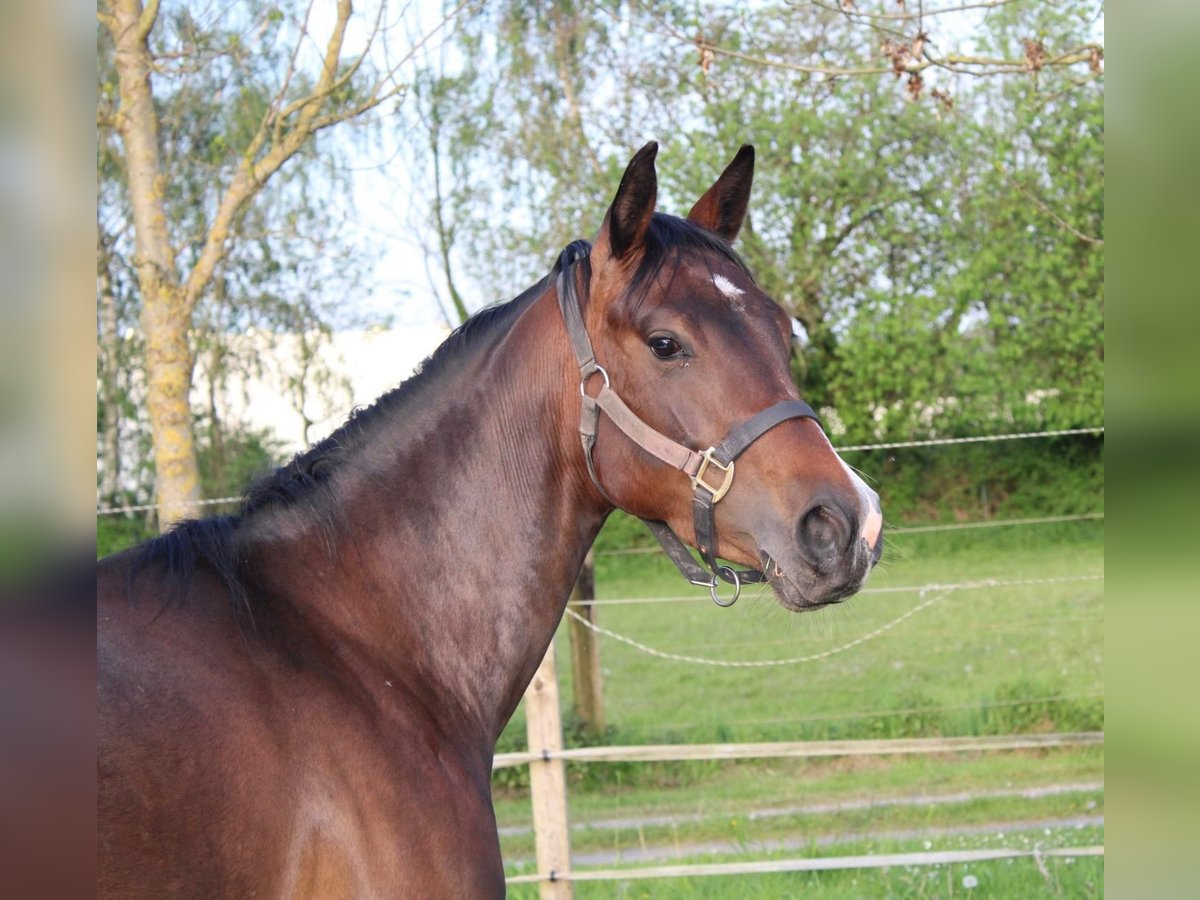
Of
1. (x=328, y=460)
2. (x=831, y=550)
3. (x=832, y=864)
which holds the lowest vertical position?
(x=832, y=864)

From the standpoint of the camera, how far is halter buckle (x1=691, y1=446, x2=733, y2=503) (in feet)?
7.59

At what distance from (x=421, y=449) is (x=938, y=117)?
38.6 feet

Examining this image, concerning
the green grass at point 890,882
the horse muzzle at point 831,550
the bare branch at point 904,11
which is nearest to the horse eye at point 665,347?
the horse muzzle at point 831,550

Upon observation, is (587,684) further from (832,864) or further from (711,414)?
(711,414)

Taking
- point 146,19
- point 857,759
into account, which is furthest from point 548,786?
point 146,19

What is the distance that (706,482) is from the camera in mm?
2344

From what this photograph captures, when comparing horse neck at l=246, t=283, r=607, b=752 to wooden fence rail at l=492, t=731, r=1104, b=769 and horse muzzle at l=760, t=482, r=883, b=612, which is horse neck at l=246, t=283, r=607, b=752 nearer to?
horse muzzle at l=760, t=482, r=883, b=612

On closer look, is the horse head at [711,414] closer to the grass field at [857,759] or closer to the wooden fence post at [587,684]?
Answer: the grass field at [857,759]

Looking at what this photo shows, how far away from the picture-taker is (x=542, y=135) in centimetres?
1048

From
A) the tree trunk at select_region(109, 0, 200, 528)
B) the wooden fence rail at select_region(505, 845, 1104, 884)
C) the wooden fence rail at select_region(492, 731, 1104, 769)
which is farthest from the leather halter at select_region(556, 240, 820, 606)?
the tree trunk at select_region(109, 0, 200, 528)

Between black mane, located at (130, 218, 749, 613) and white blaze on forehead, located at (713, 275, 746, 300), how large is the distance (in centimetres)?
10

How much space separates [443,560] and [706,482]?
2.07 ft
